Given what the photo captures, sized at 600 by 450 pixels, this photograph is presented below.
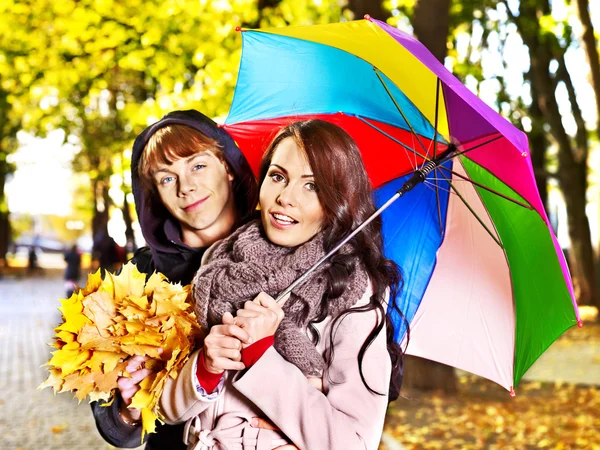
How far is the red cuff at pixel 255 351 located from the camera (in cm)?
251

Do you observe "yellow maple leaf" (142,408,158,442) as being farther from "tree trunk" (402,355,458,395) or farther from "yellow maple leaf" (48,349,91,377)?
"tree trunk" (402,355,458,395)

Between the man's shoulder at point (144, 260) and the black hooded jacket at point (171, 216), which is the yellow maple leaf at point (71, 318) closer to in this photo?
the black hooded jacket at point (171, 216)

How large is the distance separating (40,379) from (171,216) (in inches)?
404

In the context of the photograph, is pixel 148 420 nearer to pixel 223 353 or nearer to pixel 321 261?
pixel 223 353

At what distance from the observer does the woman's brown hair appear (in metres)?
2.69

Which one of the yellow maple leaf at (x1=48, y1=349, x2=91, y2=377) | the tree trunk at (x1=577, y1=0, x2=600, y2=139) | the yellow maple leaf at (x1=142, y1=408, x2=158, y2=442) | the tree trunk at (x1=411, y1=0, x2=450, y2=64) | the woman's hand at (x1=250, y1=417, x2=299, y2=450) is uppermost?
the tree trunk at (x1=577, y1=0, x2=600, y2=139)

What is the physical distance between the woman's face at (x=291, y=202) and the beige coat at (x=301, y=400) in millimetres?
322

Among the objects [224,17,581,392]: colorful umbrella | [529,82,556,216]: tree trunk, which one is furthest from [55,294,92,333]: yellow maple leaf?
[529,82,556,216]: tree trunk

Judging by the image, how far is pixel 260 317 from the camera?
2.50 m

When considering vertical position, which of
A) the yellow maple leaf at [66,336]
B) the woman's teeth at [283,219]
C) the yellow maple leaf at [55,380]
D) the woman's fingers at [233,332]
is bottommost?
the yellow maple leaf at [55,380]

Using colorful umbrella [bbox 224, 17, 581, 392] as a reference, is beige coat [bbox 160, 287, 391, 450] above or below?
below

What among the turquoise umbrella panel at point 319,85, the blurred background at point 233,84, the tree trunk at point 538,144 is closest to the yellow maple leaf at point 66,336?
the turquoise umbrella panel at point 319,85

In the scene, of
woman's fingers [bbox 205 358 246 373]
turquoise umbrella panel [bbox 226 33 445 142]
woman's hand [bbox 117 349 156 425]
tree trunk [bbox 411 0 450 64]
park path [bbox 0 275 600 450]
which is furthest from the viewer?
park path [bbox 0 275 600 450]

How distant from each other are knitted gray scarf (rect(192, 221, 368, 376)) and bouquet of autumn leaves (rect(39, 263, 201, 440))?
122 millimetres
